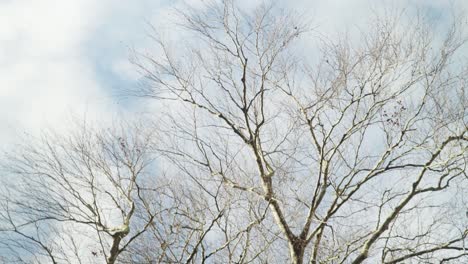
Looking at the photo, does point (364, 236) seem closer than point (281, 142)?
Yes

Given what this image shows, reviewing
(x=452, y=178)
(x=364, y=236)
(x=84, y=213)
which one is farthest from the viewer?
(x=84, y=213)

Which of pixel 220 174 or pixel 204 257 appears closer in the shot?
pixel 204 257

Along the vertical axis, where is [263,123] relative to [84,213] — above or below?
above

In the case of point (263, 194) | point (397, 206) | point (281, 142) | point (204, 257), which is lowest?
point (204, 257)

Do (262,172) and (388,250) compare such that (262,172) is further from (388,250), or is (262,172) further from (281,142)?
(388,250)

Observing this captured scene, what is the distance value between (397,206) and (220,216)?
289 cm

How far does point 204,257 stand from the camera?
23.1 ft

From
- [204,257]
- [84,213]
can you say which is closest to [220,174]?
[204,257]

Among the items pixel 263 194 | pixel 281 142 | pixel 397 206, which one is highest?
pixel 281 142

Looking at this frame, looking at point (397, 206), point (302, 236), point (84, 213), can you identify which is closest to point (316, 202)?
point (302, 236)

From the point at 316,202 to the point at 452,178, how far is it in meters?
2.14

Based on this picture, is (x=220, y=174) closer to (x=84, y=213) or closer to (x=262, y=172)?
(x=262, y=172)

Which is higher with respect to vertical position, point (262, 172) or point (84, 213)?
point (262, 172)

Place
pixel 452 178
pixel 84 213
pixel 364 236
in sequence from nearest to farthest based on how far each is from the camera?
1. pixel 452 178
2. pixel 364 236
3. pixel 84 213
